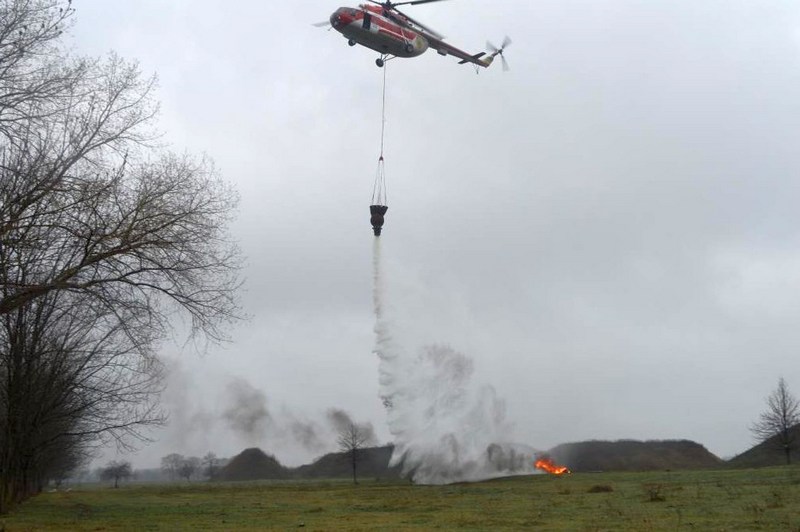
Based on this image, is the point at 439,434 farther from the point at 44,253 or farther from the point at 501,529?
the point at 44,253

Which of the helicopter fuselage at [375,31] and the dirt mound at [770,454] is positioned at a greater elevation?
the helicopter fuselage at [375,31]

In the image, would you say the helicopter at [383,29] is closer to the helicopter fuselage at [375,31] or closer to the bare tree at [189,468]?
the helicopter fuselage at [375,31]

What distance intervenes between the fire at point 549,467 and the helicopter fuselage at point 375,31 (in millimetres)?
49854

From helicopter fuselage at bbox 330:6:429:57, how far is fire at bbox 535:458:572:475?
49.9m

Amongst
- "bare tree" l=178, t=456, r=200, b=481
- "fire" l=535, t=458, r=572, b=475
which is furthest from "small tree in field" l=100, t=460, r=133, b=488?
"fire" l=535, t=458, r=572, b=475

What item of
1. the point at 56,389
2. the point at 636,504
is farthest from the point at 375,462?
the point at 636,504

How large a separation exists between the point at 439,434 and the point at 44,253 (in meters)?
58.6

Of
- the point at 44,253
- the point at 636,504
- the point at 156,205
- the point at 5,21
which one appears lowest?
the point at 636,504

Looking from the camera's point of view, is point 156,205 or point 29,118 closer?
point 29,118

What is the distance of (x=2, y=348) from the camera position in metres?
36.5

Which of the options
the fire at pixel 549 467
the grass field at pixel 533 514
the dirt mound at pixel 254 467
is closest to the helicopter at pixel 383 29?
the grass field at pixel 533 514

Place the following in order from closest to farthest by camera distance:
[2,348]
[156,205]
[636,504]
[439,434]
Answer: [156,205], [636,504], [2,348], [439,434]

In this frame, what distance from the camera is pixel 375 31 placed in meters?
39.6

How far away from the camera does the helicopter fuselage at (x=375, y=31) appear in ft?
128
